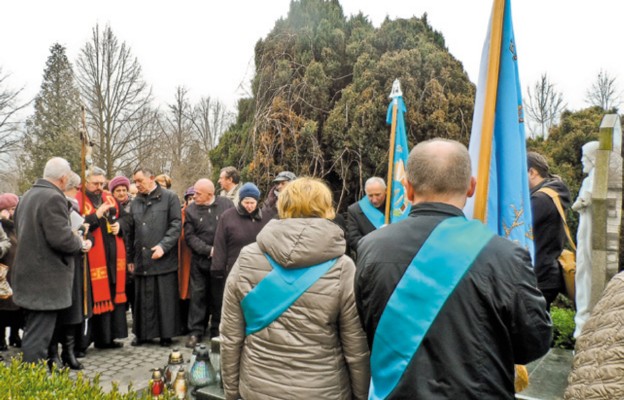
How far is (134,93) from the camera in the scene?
24672 mm

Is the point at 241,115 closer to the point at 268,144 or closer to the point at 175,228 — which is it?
the point at 268,144

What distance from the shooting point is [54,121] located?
27688 mm

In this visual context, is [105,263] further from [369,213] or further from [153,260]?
[369,213]

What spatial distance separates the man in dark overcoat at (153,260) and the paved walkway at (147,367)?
29 centimetres

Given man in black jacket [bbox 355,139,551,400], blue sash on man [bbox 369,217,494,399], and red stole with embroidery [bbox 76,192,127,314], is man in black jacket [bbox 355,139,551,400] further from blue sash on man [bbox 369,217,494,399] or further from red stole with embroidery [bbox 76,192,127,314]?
red stole with embroidery [bbox 76,192,127,314]

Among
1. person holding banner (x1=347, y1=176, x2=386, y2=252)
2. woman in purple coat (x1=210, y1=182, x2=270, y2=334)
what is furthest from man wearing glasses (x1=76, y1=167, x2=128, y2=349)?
person holding banner (x1=347, y1=176, x2=386, y2=252)

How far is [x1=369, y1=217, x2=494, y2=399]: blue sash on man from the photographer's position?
67.2 inches

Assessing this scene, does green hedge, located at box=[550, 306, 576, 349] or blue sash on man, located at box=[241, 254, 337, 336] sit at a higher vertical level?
blue sash on man, located at box=[241, 254, 337, 336]

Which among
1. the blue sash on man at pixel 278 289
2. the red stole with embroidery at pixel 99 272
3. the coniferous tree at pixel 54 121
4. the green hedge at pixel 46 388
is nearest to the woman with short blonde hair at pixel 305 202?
the blue sash on man at pixel 278 289

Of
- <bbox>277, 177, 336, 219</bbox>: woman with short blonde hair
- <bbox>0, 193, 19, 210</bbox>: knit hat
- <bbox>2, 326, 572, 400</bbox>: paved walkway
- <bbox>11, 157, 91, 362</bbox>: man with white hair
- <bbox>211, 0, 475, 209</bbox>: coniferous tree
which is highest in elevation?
<bbox>211, 0, 475, 209</bbox>: coniferous tree

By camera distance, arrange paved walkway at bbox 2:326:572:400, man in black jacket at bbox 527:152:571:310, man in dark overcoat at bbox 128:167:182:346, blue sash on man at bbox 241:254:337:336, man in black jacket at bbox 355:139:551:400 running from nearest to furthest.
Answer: man in black jacket at bbox 355:139:551:400
blue sash on man at bbox 241:254:337:336
paved walkway at bbox 2:326:572:400
man in black jacket at bbox 527:152:571:310
man in dark overcoat at bbox 128:167:182:346

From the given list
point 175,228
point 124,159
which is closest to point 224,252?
point 175,228

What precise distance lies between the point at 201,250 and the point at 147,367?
5.04ft

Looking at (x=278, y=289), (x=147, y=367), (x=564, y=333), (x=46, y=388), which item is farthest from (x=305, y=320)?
(x=564, y=333)
